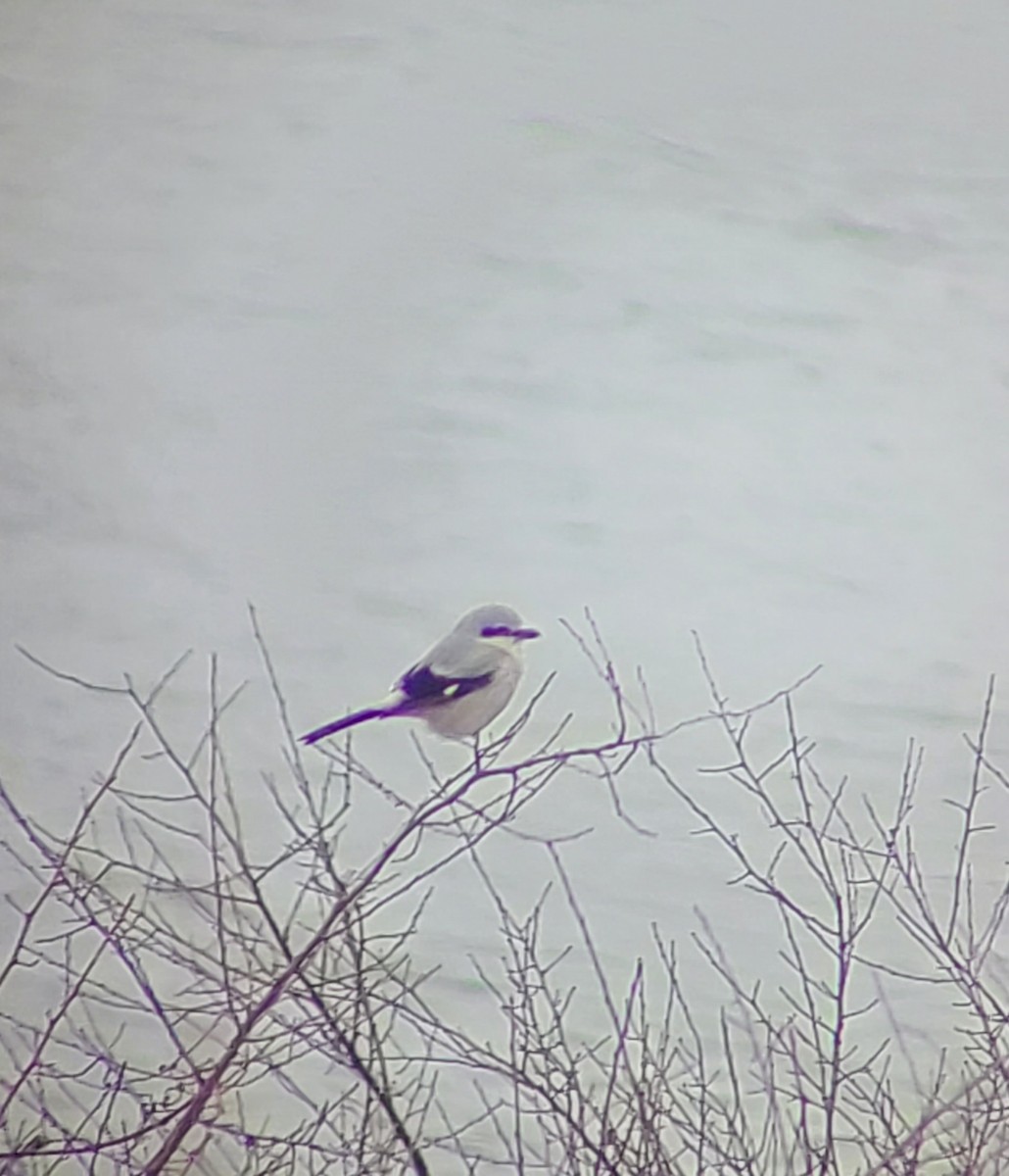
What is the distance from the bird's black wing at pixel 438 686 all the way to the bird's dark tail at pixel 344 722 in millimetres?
37

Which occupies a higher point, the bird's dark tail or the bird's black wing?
the bird's black wing

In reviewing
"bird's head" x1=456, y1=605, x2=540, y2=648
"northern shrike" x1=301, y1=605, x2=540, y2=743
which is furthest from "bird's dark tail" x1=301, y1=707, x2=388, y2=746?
"bird's head" x1=456, y1=605, x2=540, y2=648

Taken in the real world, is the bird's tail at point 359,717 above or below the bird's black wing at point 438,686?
below

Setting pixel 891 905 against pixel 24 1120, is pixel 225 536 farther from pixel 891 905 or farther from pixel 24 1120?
pixel 891 905

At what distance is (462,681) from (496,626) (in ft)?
0.27

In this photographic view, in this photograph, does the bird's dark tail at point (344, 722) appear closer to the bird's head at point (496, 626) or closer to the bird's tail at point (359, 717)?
the bird's tail at point (359, 717)

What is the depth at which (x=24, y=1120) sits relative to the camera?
6.25ft

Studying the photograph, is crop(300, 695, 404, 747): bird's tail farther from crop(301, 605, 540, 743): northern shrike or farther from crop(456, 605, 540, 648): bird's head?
crop(456, 605, 540, 648): bird's head

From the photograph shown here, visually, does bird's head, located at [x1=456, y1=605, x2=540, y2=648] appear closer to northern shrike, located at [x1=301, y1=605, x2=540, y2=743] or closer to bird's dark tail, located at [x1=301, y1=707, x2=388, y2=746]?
northern shrike, located at [x1=301, y1=605, x2=540, y2=743]

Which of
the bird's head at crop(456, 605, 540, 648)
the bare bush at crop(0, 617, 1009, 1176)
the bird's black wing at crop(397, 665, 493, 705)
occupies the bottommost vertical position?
the bare bush at crop(0, 617, 1009, 1176)

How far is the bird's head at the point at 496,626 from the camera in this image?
1991 mm

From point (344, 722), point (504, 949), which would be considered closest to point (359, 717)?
point (344, 722)

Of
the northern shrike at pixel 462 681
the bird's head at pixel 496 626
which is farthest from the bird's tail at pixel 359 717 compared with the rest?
the bird's head at pixel 496 626

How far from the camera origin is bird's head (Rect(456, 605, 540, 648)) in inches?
78.4
